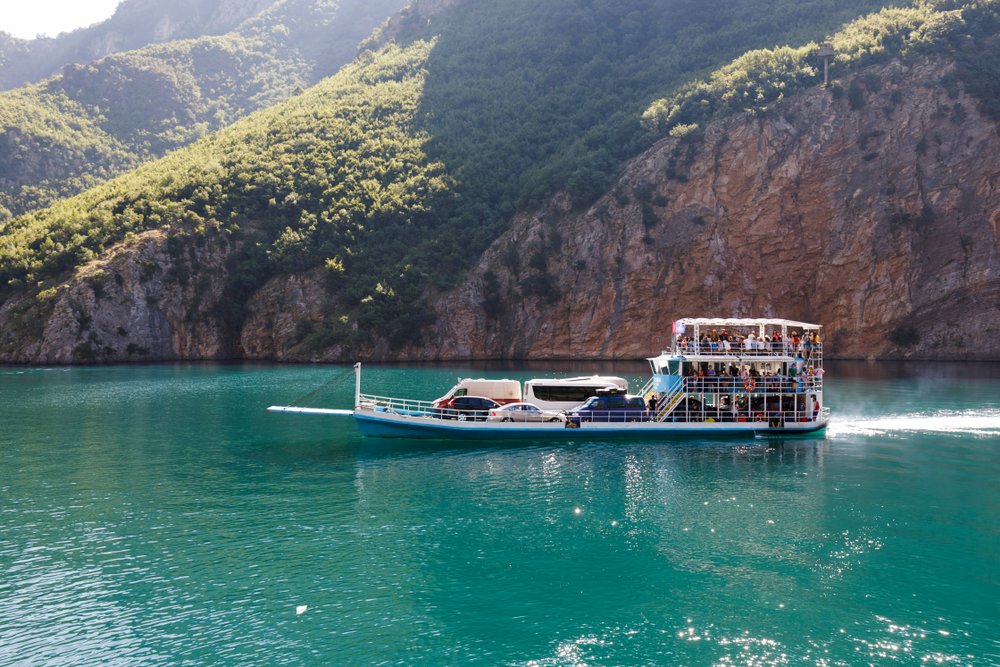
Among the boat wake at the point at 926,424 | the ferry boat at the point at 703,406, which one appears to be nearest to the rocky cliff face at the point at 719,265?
the boat wake at the point at 926,424

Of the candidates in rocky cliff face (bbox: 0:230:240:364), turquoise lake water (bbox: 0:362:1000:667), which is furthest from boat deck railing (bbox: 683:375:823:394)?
rocky cliff face (bbox: 0:230:240:364)

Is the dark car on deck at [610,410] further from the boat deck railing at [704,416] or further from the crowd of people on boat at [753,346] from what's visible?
the crowd of people on boat at [753,346]

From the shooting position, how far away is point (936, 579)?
22109mm

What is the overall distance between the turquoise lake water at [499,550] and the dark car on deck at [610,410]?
2.58 metres

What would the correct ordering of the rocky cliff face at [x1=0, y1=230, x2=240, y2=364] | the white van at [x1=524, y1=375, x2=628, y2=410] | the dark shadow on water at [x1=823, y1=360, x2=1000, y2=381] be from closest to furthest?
the white van at [x1=524, y1=375, x2=628, y2=410] → the dark shadow on water at [x1=823, y1=360, x2=1000, y2=381] → the rocky cliff face at [x1=0, y1=230, x2=240, y2=364]

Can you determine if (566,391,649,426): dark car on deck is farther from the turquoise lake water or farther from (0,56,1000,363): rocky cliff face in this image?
(0,56,1000,363): rocky cliff face

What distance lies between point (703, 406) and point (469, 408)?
16.9 meters

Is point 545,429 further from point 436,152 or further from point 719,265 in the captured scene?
point 436,152

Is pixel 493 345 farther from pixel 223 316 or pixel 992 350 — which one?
pixel 992 350

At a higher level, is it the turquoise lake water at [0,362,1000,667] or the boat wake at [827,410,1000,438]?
the boat wake at [827,410,1000,438]

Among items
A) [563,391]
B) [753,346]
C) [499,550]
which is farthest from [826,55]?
[499,550]

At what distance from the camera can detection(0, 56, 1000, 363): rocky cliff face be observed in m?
113

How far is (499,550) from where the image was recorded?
81.7 feet

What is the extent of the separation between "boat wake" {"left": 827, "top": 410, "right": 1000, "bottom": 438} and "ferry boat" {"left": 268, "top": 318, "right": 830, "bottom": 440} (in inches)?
124
